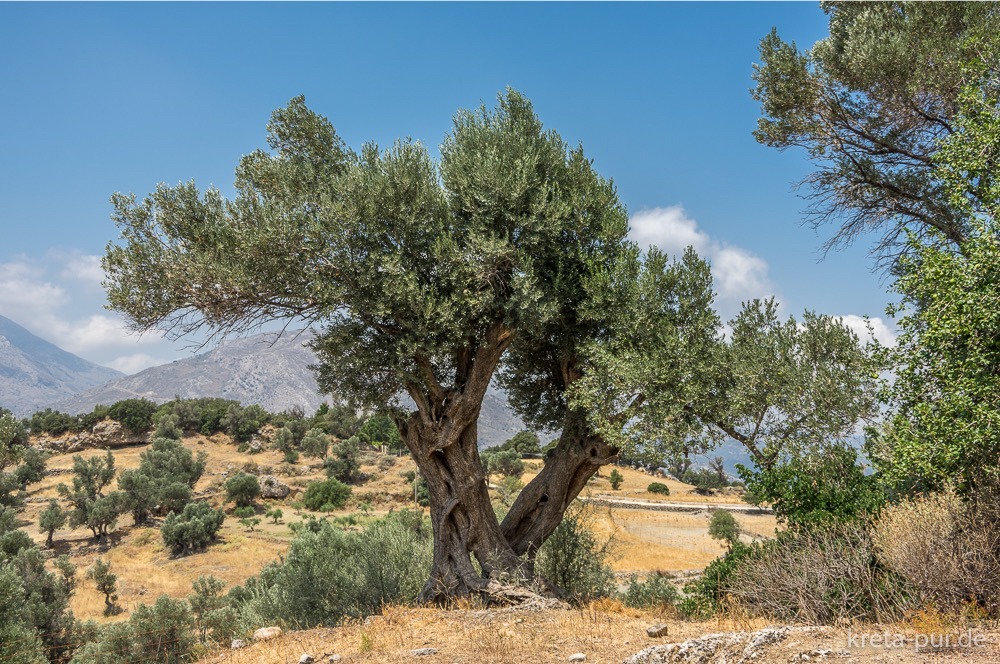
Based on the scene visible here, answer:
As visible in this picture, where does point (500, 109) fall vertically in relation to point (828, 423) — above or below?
above

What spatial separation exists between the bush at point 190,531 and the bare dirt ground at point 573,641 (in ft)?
106

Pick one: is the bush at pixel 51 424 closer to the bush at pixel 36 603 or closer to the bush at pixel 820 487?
the bush at pixel 36 603

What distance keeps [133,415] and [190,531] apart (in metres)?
47.0

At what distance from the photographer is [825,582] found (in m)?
8.73

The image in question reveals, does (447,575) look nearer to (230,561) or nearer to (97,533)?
(230,561)

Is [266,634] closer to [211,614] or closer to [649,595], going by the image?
[211,614]

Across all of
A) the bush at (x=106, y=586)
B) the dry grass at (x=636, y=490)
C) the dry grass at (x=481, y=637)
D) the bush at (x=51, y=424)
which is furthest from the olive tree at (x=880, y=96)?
the bush at (x=51, y=424)

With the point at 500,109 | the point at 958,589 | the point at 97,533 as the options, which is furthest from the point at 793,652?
the point at 97,533

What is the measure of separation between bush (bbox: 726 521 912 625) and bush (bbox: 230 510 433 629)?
8488 mm

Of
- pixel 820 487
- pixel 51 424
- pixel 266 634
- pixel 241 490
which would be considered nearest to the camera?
pixel 820 487

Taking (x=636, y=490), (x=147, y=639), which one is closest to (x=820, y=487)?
(x=147, y=639)

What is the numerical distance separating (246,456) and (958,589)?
73396 mm

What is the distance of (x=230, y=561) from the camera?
34719 mm

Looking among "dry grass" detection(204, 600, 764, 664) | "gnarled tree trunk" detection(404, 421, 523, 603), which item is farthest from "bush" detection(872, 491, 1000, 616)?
"gnarled tree trunk" detection(404, 421, 523, 603)
